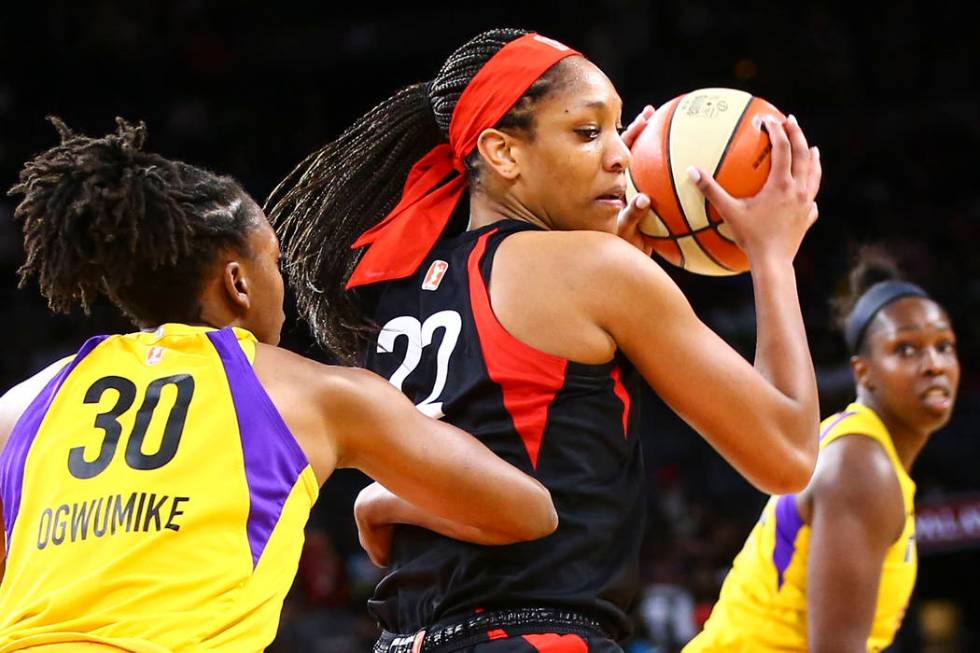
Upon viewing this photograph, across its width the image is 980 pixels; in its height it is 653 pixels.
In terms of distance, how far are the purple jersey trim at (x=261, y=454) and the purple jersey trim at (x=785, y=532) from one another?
205cm

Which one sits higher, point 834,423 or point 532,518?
point 532,518

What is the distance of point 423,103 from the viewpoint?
10.3ft

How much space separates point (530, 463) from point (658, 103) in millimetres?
9851

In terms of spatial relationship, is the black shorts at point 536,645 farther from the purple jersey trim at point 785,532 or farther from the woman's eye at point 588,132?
the purple jersey trim at point 785,532

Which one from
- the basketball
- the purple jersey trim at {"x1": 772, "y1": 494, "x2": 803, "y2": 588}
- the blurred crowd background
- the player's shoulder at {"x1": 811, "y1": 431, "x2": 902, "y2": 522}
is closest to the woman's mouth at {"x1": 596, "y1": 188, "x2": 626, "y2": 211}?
the basketball

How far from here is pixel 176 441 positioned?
2.34m

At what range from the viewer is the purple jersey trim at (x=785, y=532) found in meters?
4.06

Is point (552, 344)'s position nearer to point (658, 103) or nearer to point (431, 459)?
point (431, 459)

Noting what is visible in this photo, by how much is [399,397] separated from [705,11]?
12.0 meters

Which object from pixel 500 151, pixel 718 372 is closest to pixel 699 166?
pixel 500 151

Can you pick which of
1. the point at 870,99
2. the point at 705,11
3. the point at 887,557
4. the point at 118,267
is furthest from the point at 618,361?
the point at 705,11

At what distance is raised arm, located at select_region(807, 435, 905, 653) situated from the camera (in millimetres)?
3742

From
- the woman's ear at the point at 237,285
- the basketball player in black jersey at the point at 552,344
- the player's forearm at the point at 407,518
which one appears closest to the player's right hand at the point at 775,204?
the basketball player in black jersey at the point at 552,344

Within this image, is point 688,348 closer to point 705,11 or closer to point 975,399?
point 975,399
